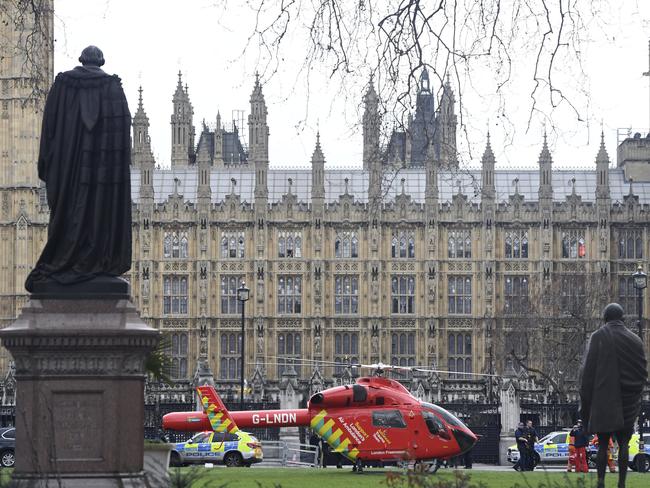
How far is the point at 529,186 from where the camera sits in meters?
74.8

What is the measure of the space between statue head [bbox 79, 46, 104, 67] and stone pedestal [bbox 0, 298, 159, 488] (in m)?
2.32

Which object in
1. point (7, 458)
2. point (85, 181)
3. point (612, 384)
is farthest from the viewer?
point (7, 458)

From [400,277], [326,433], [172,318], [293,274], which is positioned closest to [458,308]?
[400,277]

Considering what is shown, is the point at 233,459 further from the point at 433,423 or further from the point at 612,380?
the point at 612,380

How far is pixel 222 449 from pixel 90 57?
24.4 metres

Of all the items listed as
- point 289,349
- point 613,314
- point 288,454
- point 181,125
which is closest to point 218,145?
point 181,125

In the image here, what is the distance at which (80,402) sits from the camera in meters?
12.8

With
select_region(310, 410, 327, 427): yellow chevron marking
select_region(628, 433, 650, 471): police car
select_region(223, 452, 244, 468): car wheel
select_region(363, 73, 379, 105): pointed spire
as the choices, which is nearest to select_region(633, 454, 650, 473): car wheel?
select_region(628, 433, 650, 471): police car

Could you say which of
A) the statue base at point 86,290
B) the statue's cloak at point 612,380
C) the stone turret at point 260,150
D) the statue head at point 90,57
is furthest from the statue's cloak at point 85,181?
the stone turret at point 260,150

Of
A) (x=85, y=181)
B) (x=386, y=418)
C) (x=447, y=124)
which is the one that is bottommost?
(x=386, y=418)

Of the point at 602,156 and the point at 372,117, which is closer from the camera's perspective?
the point at 372,117

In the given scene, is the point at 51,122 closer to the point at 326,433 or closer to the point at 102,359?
the point at 102,359

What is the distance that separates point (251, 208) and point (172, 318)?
229 inches

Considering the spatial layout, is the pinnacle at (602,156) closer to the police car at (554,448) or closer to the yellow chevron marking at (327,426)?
the police car at (554,448)
